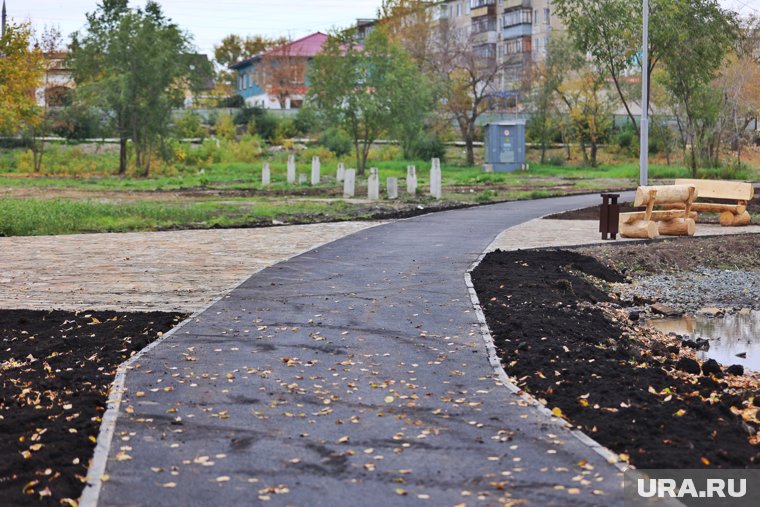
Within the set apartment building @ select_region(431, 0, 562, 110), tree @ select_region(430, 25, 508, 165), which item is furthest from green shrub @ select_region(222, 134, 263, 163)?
apartment building @ select_region(431, 0, 562, 110)

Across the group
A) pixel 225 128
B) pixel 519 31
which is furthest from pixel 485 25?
pixel 225 128

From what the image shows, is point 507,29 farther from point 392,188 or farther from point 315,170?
point 392,188

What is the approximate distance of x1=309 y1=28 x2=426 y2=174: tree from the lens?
45344mm

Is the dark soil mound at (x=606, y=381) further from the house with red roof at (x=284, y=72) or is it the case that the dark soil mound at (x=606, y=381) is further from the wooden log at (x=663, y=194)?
the house with red roof at (x=284, y=72)

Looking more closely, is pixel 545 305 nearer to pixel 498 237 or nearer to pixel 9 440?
pixel 9 440

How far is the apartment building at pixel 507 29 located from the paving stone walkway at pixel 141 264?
175 ft

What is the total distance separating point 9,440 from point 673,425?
399 centimetres

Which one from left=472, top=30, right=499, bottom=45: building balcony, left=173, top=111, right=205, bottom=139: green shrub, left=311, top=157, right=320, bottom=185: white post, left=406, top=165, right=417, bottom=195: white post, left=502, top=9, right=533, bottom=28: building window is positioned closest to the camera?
left=406, top=165, right=417, bottom=195: white post

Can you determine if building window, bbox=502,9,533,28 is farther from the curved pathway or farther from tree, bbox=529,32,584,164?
the curved pathway

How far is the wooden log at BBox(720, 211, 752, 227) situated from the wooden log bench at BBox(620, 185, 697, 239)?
237 centimetres

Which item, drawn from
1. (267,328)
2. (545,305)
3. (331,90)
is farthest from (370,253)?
(331,90)

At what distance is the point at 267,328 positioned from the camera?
1060cm

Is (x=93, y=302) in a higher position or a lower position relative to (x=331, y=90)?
lower

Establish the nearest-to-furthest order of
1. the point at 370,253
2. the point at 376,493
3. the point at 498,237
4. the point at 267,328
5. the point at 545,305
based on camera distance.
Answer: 1. the point at 376,493
2. the point at 267,328
3. the point at 545,305
4. the point at 370,253
5. the point at 498,237
